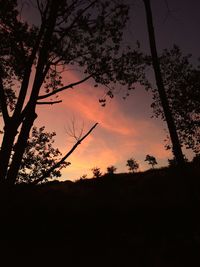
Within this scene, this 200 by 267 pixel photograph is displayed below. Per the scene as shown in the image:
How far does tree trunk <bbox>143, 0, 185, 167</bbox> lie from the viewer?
54.1 feet

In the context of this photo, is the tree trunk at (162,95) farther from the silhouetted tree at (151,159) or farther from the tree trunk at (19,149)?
the silhouetted tree at (151,159)

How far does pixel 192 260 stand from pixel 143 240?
102 inches

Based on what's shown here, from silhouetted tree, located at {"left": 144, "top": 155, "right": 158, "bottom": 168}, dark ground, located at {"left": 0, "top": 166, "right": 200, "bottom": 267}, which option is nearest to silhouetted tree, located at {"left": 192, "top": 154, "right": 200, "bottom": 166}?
dark ground, located at {"left": 0, "top": 166, "right": 200, "bottom": 267}

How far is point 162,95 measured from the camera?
17375mm

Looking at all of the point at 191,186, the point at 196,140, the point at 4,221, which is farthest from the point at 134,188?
the point at 196,140

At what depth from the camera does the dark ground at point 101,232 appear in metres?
13.0

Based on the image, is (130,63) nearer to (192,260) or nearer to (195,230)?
(195,230)

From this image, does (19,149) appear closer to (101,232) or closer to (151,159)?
(101,232)

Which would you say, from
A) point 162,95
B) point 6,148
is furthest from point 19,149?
point 162,95

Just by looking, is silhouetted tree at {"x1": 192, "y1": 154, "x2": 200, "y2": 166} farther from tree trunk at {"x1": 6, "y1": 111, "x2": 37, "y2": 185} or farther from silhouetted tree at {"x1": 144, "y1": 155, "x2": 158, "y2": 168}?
silhouetted tree at {"x1": 144, "y1": 155, "x2": 158, "y2": 168}

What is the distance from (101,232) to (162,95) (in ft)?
24.1

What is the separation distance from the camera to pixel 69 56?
18.4m

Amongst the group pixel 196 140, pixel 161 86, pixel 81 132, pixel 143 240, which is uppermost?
pixel 196 140

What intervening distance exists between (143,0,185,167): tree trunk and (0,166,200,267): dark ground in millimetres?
1287
